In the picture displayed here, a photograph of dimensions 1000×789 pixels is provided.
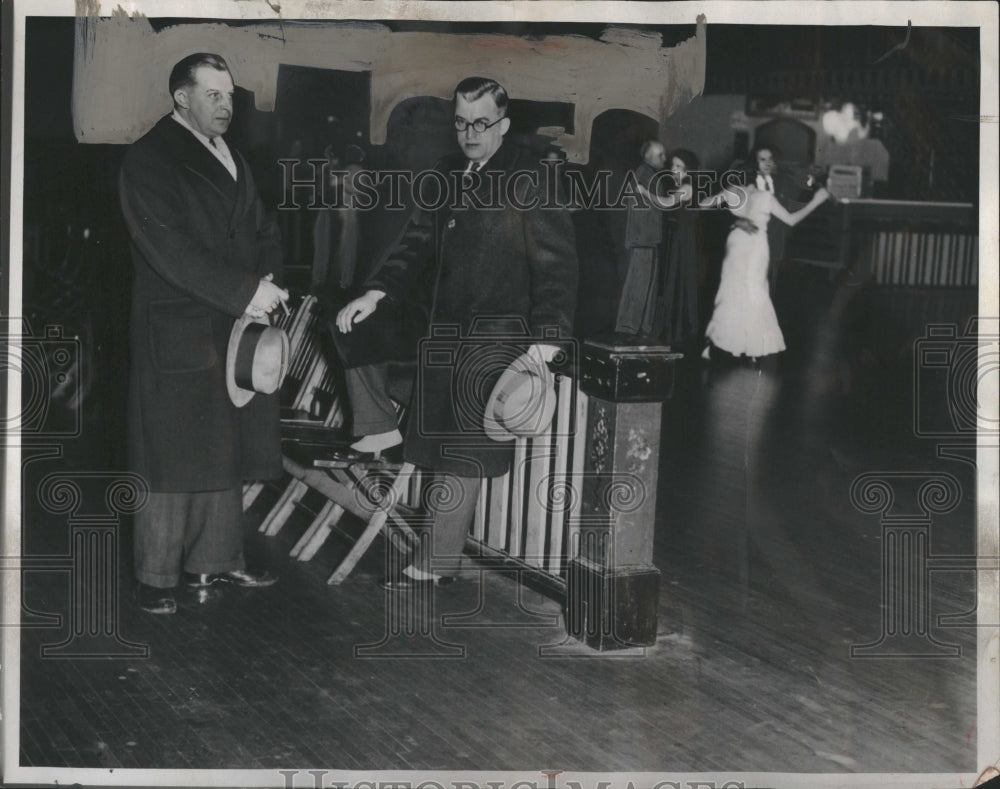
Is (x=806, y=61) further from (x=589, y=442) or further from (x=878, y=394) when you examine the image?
(x=589, y=442)

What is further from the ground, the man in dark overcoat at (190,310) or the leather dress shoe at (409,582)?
the man in dark overcoat at (190,310)

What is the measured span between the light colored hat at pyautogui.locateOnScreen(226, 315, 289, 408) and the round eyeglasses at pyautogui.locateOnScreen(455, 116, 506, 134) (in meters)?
1.09

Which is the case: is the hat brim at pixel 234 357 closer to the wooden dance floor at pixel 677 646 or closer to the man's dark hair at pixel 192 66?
the wooden dance floor at pixel 677 646

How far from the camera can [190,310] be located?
5.38 metres

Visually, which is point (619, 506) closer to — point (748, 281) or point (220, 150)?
point (748, 281)

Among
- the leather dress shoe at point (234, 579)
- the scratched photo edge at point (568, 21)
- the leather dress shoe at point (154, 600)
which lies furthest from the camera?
the leather dress shoe at point (234, 579)

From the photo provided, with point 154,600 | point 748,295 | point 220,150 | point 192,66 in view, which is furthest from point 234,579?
point 748,295

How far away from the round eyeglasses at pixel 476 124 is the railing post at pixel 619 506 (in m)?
0.93

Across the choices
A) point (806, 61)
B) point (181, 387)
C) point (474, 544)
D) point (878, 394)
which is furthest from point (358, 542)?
point (806, 61)

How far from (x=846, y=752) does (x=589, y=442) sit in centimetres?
150

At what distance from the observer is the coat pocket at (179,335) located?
536 cm

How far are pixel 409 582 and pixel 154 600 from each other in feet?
3.39

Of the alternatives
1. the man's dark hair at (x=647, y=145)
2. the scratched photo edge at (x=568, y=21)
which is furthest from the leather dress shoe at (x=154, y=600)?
the man's dark hair at (x=647, y=145)

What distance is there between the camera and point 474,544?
587 cm
